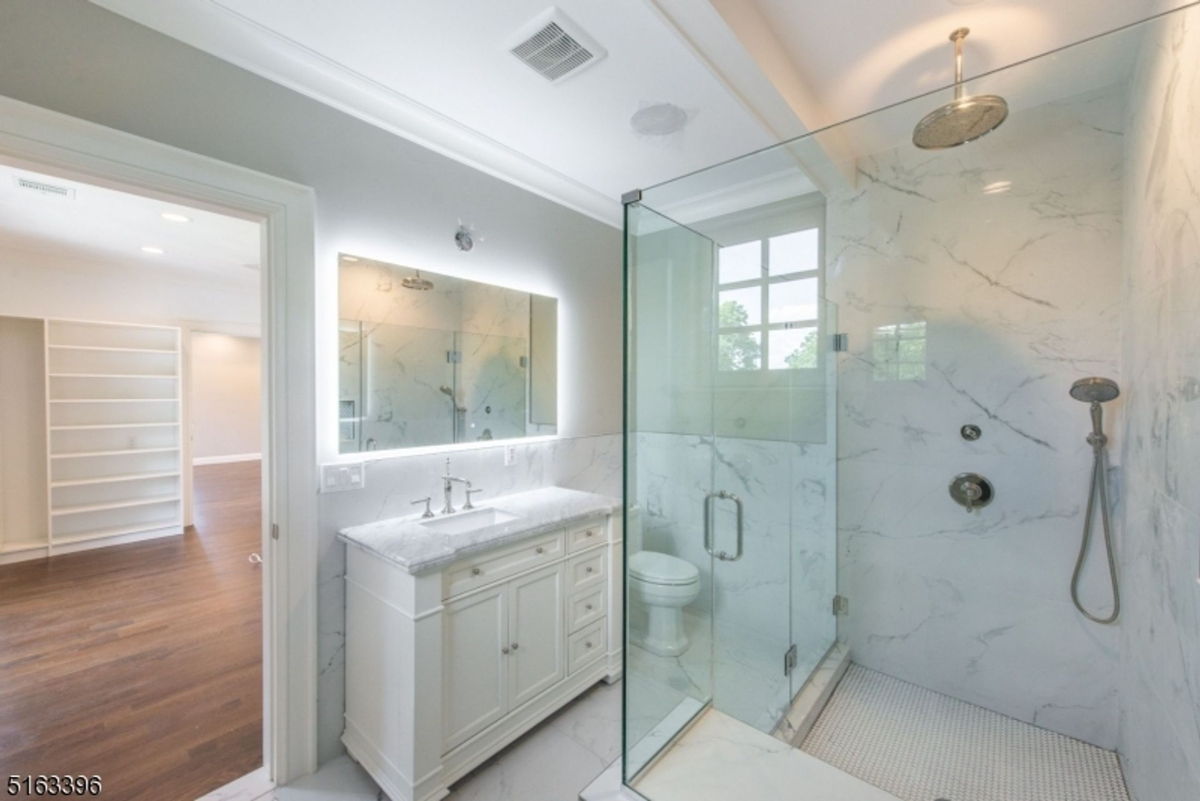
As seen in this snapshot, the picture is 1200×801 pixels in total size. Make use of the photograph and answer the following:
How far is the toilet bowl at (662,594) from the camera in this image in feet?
6.28

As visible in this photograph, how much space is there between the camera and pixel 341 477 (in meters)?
1.80

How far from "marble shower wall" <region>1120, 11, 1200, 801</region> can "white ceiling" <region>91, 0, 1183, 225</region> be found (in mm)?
416

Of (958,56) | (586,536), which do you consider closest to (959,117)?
(958,56)

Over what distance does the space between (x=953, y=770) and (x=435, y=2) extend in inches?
123

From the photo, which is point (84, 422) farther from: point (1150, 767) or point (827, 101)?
point (1150, 767)

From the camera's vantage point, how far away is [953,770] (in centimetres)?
168

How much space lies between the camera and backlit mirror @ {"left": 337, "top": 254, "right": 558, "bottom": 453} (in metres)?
1.91

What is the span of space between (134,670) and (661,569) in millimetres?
2695

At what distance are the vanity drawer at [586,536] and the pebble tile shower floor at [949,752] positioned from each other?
117 cm

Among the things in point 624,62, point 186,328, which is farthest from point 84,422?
point 624,62

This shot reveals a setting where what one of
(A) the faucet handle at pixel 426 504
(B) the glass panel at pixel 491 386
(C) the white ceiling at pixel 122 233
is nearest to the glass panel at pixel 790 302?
(B) the glass panel at pixel 491 386

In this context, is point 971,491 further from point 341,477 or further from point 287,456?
point 287,456

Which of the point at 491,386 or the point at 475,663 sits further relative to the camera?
the point at 491,386

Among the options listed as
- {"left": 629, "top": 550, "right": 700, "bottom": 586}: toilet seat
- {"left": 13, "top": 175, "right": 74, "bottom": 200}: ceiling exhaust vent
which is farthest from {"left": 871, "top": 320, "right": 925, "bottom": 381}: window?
{"left": 13, "top": 175, "right": 74, "bottom": 200}: ceiling exhaust vent
